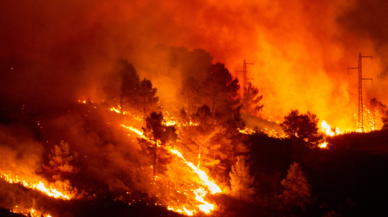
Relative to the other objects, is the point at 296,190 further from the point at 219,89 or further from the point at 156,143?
the point at 219,89

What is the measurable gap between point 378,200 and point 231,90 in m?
23.4

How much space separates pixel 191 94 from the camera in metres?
54.8

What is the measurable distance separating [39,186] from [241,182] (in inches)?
731

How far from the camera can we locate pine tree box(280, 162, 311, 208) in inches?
1426

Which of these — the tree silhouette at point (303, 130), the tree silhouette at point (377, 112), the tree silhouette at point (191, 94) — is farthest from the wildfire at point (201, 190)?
the tree silhouette at point (377, 112)

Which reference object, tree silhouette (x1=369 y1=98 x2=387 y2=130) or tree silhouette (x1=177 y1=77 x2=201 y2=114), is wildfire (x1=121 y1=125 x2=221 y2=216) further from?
tree silhouette (x1=369 y1=98 x2=387 y2=130)

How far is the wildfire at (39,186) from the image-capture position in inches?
1177

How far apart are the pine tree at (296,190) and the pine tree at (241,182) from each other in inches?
139

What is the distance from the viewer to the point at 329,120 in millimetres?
85438

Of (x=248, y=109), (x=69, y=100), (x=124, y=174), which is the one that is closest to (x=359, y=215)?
(x=124, y=174)

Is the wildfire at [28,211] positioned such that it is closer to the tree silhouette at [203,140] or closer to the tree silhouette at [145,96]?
the tree silhouette at [203,140]

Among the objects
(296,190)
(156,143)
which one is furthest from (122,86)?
(296,190)

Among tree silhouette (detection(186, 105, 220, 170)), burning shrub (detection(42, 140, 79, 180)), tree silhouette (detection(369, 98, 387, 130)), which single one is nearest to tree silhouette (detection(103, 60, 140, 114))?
tree silhouette (detection(186, 105, 220, 170))

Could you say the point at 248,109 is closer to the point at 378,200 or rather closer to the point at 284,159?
the point at 284,159
